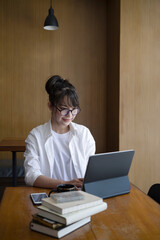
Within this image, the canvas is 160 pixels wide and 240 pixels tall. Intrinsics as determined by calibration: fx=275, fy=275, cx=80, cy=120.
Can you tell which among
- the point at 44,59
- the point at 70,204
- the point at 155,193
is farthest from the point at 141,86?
the point at 70,204

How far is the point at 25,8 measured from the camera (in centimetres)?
441

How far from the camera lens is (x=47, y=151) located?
1930 millimetres

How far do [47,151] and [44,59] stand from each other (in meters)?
2.86

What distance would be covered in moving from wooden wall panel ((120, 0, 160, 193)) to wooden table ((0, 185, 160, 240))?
230 centimetres

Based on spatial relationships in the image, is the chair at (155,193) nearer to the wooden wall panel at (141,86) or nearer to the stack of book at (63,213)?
the stack of book at (63,213)

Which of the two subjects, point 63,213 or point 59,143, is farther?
point 59,143

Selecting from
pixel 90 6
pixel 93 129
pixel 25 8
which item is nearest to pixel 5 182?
pixel 93 129

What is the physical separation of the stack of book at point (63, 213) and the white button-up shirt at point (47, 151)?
65 centimetres

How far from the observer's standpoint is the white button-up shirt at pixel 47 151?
1.82m

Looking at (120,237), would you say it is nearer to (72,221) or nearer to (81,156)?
(72,221)

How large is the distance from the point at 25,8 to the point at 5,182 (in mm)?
2730

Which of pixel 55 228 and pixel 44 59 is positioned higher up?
pixel 44 59

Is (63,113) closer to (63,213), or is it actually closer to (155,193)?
(155,193)

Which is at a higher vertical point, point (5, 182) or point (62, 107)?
point (62, 107)
